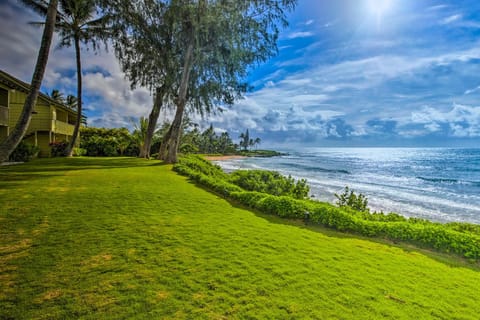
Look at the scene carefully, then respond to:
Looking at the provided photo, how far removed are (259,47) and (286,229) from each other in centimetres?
1404

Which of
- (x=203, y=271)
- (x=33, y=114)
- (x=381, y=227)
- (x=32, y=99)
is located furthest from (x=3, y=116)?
(x=381, y=227)

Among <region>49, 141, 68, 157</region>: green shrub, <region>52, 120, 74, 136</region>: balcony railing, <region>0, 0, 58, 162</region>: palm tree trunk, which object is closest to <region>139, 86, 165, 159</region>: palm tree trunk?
<region>49, 141, 68, 157</region>: green shrub

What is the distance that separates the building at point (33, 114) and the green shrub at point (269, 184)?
584 inches

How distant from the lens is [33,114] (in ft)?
63.2

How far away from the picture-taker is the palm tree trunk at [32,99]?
6.66 meters

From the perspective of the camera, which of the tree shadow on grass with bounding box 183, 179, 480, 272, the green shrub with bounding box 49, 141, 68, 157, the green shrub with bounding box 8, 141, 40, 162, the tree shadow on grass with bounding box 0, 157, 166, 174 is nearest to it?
the tree shadow on grass with bounding box 183, 179, 480, 272

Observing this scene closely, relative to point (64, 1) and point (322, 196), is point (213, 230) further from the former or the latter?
point (64, 1)

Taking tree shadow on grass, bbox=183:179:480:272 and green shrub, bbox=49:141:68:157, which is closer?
tree shadow on grass, bbox=183:179:480:272

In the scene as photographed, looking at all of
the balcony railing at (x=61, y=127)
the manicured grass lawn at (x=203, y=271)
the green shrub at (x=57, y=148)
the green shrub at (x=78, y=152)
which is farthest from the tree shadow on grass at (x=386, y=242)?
the balcony railing at (x=61, y=127)

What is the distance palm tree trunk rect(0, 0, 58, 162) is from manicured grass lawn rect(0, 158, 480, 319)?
171 cm

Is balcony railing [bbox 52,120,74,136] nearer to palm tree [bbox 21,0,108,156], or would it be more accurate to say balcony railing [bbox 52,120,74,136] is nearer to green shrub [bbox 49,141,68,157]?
green shrub [bbox 49,141,68,157]

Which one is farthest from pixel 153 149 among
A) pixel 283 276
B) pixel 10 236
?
pixel 283 276

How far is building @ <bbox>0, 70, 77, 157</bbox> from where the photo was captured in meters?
15.9

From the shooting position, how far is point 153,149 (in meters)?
27.4
